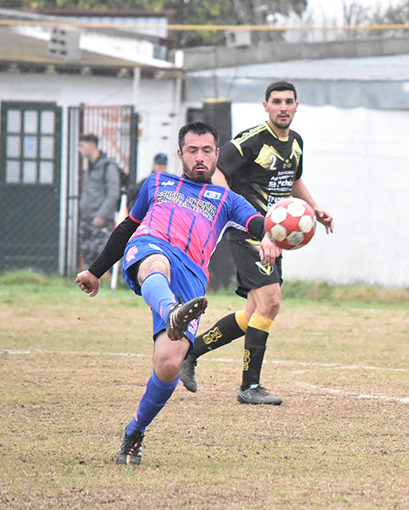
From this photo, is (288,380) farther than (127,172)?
No

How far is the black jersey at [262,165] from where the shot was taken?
5.72 metres

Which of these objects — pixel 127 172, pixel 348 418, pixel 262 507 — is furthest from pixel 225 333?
pixel 127 172

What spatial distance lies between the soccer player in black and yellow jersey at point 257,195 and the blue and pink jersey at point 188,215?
108 centimetres

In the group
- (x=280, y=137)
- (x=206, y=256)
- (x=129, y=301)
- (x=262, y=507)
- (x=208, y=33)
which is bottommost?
(x=129, y=301)

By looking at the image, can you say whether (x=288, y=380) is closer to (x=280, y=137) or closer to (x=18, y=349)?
(x=280, y=137)

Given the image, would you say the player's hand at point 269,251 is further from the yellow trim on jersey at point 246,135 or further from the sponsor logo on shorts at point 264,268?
the yellow trim on jersey at point 246,135

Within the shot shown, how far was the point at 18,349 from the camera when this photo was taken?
7324 millimetres

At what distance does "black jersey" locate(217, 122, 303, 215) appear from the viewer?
572 centimetres

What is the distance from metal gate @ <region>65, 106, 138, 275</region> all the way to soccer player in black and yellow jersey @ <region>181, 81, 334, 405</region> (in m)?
8.29

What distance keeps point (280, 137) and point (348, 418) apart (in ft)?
7.05

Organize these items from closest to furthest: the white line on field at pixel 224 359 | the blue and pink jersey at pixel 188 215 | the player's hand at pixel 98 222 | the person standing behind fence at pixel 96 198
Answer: the blue and pink jersey at pixel 188 215
the white line on field at pixel 224 359
the person standing behind fence at pixel 96 198
the player's hand at pixel 98 222

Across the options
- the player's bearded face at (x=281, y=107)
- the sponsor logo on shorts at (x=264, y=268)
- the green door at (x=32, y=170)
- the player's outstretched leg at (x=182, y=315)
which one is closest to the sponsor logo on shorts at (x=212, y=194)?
the player's outstretched leg at (x=182, y=315)

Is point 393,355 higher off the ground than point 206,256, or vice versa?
point 206,256

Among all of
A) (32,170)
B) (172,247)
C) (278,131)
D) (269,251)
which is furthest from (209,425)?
(32,170)
